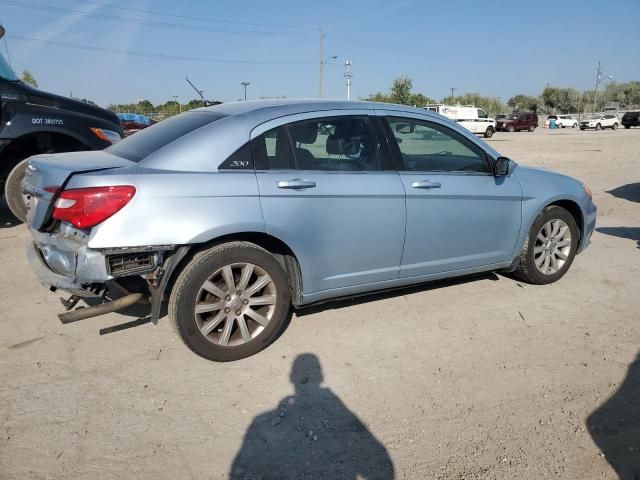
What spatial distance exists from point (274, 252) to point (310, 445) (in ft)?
4.59

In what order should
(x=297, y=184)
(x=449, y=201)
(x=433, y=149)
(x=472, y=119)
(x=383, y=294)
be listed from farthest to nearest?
(x=472, y=119), (x=383, y=294), (x=433, y=149), (x=449, y=201), (x=297, y=184)

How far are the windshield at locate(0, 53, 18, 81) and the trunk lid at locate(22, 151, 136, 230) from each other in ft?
13.3

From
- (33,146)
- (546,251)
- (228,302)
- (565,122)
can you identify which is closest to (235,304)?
(228,302)

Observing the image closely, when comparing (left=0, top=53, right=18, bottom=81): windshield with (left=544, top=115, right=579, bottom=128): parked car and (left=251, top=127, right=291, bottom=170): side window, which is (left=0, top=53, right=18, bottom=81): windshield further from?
(left=544, top=115, right=579, bottom=128): parked car

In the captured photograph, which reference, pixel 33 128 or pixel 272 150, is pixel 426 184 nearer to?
pixel 272 150

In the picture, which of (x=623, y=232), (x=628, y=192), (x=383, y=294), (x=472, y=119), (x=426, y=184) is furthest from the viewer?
(x=472, y=119)

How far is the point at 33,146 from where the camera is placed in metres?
6.72

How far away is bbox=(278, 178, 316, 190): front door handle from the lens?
341 centimetres

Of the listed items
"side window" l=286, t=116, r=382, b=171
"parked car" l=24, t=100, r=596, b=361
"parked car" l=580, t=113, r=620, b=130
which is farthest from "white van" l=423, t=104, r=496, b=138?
"side window" l=286, t=116, r=382, b=171

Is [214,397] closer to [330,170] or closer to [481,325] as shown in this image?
[330,170]

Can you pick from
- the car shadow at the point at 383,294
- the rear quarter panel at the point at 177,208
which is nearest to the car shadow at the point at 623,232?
the car shadow at the point at 383,294

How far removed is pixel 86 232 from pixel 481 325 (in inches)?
116

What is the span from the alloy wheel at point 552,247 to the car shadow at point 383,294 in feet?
1.56

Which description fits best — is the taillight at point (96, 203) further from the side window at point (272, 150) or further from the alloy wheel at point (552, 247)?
the alloy wheel at point (552, 247)
